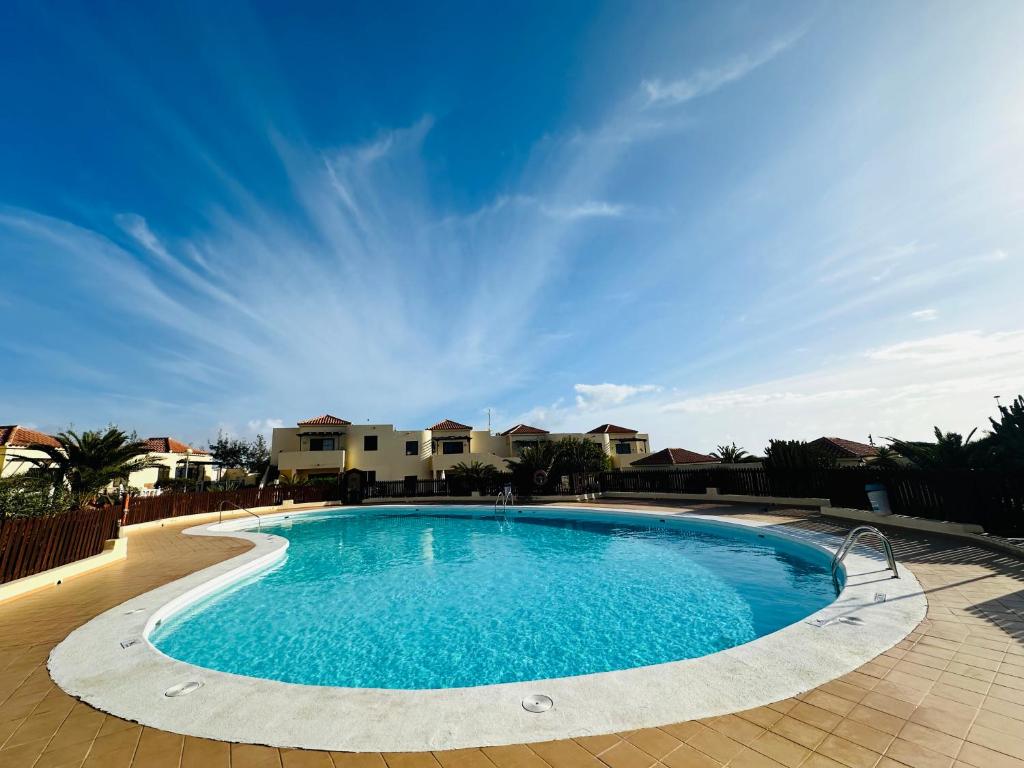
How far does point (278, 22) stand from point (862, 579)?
1403 centimetres

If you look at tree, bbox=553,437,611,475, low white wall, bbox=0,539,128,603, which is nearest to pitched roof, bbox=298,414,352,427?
tree, bbox=553,437,611,475

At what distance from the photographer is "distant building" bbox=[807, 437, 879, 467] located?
72.0 ft

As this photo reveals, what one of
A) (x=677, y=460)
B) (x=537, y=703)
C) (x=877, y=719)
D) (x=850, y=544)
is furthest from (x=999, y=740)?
(x=677, y=460)

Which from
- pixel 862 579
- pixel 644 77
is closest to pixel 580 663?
pixel 862 579

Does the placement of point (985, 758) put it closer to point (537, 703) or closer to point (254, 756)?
point (537, 703)

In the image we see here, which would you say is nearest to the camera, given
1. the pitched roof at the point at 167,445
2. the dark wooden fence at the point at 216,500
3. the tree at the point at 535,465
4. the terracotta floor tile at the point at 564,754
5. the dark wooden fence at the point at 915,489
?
the terracotta floor tile at the point at 564,754

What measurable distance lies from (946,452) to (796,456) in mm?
4468

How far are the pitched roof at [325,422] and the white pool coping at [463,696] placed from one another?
104 feet

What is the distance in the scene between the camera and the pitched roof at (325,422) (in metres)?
34.6

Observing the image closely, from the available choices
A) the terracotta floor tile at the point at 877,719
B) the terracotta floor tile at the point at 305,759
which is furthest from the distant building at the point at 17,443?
the terracotta floor tile at the point at 877,719

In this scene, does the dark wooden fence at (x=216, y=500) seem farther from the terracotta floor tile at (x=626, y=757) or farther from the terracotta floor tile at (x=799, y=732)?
the terracotta floor tile at (x=799, y=732)

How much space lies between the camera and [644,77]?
30.5 feet

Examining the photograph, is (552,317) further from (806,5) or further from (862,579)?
(862,579)

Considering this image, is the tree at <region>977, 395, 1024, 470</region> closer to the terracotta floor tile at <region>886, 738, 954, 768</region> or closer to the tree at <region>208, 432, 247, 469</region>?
the terracotta floor tile at <region>886, 738, 954, 768</region>
